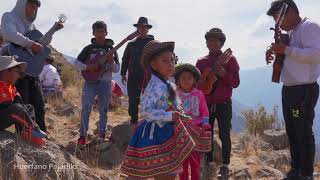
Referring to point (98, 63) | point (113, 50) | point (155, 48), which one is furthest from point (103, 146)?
point (155, 48)

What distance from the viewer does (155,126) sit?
469cm

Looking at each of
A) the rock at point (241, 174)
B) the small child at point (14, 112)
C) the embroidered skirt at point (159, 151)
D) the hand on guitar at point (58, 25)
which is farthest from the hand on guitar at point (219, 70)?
the small child at point (14, 112)

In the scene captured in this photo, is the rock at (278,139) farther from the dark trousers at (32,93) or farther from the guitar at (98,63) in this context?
the dark trousers at (32,93)

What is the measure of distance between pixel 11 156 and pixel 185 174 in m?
1.88

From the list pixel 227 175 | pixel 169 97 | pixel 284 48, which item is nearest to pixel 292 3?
pixel 284 48

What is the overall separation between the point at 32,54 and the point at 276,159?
4.43m

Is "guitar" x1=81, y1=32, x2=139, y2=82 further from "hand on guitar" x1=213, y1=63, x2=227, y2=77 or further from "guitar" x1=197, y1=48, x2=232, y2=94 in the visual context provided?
"hand on guitar" x1=213, y1=63, x2=227, y2=77

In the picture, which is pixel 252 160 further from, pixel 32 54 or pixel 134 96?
pixel 32 54

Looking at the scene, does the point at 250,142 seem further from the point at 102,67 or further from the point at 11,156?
the point at 11,156

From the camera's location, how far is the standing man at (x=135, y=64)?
8477mm

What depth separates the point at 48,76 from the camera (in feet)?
38.0

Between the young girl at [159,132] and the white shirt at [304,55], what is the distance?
1.61 metres

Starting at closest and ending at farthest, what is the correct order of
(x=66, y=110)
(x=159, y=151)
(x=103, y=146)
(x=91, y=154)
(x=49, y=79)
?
(x=159, y=151) < (x=91, y=154) < (x=103, y=146) < (x=66, y=110) < (x=49, y=79)

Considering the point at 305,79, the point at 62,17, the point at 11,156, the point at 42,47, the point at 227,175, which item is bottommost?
the point at 227,175
